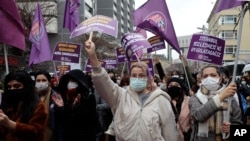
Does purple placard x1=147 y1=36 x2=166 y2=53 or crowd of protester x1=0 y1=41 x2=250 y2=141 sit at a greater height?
purple placard x1=147 y1=36 x2=166 y2=53

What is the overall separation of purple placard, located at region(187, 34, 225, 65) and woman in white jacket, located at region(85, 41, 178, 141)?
2347 millimetres

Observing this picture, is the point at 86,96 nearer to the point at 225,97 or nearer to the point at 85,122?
the point at 85,122

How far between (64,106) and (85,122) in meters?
0.32

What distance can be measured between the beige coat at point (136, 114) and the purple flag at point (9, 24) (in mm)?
2361

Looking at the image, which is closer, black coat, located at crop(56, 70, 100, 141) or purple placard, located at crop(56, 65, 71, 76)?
black coat, located at crop(56, 70, 100, 141)

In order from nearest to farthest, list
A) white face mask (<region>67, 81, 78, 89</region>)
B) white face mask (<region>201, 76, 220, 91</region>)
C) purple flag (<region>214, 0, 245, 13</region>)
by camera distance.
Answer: white face mask (<region>201, 76, 220, 91</region>), purple flag (<region>214, 0, 245, 13</region>), white face mask (<region>67, 81, 78, 89</region>)

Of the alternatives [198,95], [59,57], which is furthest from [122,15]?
[198,95]

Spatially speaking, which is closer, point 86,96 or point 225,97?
point 225,97

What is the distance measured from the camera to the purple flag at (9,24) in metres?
6.39

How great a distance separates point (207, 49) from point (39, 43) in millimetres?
3756

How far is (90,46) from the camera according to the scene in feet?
14.6

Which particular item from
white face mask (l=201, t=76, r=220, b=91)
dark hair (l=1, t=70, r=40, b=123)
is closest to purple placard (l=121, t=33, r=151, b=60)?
white face mask (l=201, t=76, r=220, b=91)

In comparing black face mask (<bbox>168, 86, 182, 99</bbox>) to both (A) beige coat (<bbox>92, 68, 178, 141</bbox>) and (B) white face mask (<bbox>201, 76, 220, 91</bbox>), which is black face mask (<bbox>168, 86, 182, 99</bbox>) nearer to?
(B) white face mask (<bbox>201, 76, 220, 91</bbox>)

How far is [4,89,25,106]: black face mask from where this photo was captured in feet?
14.9
